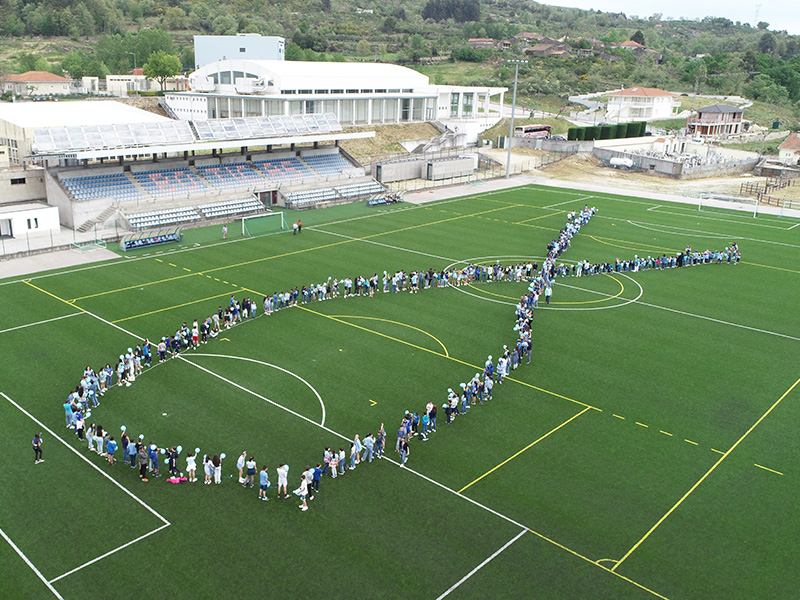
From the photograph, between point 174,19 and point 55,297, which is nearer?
point 55,297

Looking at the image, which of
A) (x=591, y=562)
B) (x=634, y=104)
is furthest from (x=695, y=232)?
(x=634, y=104)

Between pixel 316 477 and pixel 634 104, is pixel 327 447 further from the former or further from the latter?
pixel 634 104

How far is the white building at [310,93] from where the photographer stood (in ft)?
255

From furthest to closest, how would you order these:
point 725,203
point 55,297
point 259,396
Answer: point 725,203 → point 55,297 → point 259,396

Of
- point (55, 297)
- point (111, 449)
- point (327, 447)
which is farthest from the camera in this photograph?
point (55, 297)

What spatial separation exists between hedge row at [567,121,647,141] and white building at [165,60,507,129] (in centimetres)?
1415

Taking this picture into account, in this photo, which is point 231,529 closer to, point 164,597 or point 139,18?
point 164,597

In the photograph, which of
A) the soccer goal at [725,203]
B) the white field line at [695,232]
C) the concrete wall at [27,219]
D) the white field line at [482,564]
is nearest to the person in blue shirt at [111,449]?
the white field line at [482,564]

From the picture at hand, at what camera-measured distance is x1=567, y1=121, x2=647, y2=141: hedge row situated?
9038cm

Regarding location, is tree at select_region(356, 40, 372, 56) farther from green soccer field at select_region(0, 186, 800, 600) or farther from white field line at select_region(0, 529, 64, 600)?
white field line at select_region(0, 529, 64, 600)

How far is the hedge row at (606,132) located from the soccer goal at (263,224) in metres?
49.8

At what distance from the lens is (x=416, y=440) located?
23.4 meters

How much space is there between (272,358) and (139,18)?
180m

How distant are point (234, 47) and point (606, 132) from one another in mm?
54985
